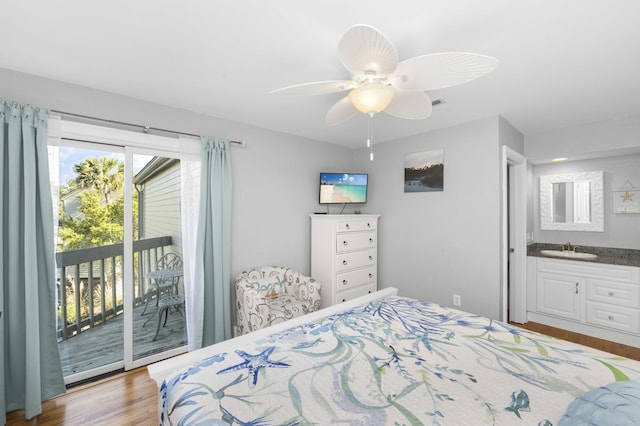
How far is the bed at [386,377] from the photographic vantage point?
0.98 meters

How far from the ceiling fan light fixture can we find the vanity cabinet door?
3.34 m

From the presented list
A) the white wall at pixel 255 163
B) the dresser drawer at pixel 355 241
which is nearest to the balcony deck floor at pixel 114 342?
the white wall at pixel 255 163

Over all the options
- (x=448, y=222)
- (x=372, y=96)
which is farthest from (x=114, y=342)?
(x=448, y=222)

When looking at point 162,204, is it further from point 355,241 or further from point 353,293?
point 353,293

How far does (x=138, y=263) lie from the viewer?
2537 millimetres

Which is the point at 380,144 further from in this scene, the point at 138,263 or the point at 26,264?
the point at 26,264

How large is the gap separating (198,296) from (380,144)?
300 centimetres

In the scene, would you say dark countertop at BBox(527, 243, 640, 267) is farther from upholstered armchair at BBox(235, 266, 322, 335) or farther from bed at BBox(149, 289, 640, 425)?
upholstered armchair at BBox(235, 266, 322, 335)

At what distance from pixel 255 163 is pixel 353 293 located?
2007mm

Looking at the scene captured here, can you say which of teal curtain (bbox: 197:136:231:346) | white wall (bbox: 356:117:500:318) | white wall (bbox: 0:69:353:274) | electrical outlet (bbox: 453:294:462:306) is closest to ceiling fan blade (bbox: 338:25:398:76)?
teal curtain (bbox: 197:136:231:346)

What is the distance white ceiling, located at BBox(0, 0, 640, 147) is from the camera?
4.41ft

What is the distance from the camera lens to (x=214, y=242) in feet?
8.93

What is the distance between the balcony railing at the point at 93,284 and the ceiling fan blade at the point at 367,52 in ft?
8.01

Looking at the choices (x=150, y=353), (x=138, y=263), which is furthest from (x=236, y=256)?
(x=150, y=353)
